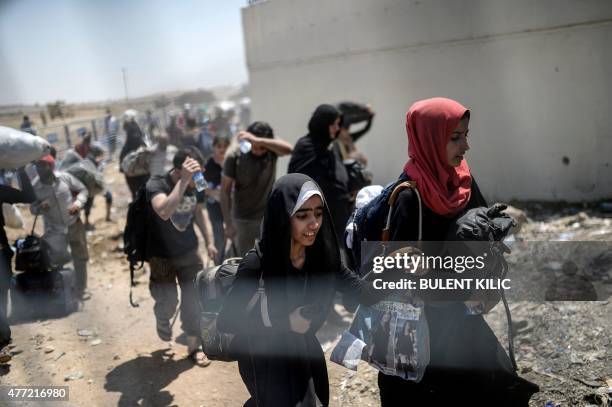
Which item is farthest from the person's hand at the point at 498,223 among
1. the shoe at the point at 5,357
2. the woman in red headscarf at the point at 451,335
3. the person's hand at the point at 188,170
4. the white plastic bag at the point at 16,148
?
the shoe at the point at 5,357

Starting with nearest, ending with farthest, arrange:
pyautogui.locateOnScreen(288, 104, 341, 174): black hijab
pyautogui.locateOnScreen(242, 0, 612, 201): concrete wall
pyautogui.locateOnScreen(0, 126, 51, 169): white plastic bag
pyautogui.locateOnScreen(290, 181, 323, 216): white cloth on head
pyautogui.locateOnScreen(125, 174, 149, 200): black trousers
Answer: pyautogui.locateOnScreen(290, 181, 323, 216): white cloth on head, pyautogui.locateOnScreen(0, 126, 51, 169): white plastic bag, pyautogui.locateOnScreen(288, 104, 341, 174): black hijab, pyautogui.locateOnScreen(242, 0, 612, 201): concrete wall, pyautogui.locateOnScreen(125, 174, 149, 200): black trousers

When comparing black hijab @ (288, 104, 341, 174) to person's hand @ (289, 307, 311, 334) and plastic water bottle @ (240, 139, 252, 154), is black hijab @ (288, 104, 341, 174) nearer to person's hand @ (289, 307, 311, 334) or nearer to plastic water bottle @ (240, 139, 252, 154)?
plastic water bottle @ (240, 139, 252, 154)

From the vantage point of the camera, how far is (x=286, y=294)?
2.13 meters

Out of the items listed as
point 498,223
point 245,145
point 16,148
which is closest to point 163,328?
point 245,145

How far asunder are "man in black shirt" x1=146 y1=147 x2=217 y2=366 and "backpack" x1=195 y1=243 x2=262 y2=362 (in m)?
1.30

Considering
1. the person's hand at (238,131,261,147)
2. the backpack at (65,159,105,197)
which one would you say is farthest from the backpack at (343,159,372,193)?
the backpack at (65,159,105,197)

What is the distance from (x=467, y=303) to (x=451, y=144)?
696 mm

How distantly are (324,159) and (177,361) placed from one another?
2.02m

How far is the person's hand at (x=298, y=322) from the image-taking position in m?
2.14

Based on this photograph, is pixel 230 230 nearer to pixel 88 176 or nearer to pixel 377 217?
pixel 88 176

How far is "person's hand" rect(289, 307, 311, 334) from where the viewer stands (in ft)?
7.02

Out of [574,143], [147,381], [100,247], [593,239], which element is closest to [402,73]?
[574,143]

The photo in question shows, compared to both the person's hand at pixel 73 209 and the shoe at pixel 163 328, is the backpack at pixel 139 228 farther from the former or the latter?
the person's hand at pixel 73 209

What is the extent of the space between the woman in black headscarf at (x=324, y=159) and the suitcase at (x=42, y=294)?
2.58 meters
